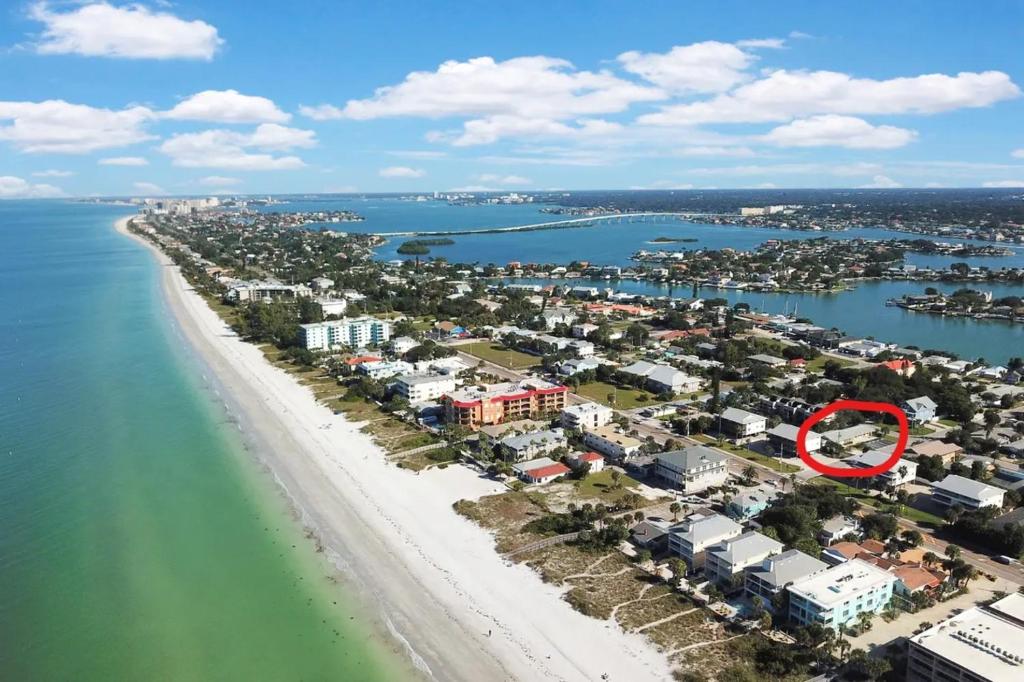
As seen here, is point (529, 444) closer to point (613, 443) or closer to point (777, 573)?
point (613, 443)

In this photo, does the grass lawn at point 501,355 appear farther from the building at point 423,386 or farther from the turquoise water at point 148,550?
the turquoise water at point 148,550

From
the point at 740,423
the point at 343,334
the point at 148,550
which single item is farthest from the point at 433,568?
the point at 343,334

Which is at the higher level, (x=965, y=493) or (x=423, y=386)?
(x=423, y=386)

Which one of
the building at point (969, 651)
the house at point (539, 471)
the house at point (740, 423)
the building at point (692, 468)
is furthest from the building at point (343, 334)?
the building at point (969, 651)

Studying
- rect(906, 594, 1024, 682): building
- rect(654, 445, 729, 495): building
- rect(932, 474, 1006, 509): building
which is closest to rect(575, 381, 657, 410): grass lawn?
rect(654, 445, 729, 495): building

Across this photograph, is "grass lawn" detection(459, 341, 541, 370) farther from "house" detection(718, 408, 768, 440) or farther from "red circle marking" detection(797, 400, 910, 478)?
"red circle marking" detection(797, 400, 910, 478)

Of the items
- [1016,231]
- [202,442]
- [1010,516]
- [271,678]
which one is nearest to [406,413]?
[202,442]
